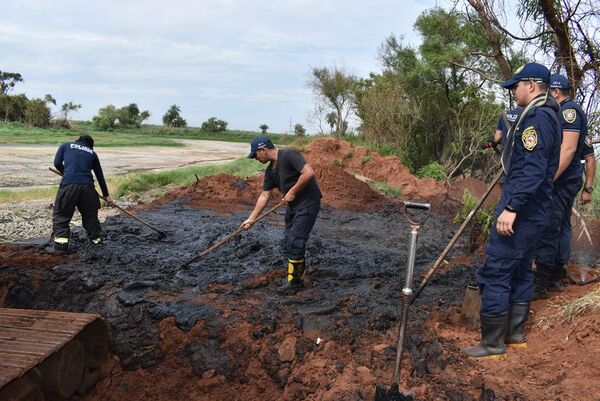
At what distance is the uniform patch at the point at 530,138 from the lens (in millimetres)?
3145

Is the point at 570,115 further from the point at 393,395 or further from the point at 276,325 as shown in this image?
the point at 276,325

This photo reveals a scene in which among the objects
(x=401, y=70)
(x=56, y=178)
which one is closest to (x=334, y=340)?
(x=56, y=178)

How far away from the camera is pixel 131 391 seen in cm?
363

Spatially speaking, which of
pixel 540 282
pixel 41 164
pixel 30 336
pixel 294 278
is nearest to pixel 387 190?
pixel 294 278

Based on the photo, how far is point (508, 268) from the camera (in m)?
3.30

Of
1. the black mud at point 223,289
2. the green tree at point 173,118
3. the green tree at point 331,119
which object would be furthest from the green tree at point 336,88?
the green tree at point 173,118

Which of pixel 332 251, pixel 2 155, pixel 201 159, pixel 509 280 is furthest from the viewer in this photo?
pixel 201 159

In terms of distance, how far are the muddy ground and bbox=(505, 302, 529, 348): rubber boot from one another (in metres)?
0.09

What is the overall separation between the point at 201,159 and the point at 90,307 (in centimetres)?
2263

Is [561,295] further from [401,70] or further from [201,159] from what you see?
[201,159]

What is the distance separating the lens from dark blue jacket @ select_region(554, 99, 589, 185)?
4027 mm

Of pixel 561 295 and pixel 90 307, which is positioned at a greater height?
pixel 561 295

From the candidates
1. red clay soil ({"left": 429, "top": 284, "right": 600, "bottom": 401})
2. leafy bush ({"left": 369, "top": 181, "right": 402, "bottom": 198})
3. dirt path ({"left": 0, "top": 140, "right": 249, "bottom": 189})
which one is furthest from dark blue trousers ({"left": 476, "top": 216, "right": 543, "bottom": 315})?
dirt path ({"left": 0, "top": 140, "right": 249, "bottom": 189})

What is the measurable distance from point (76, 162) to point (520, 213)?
5.52 m
